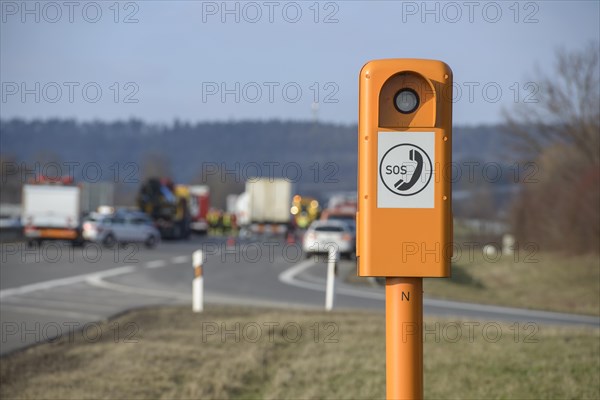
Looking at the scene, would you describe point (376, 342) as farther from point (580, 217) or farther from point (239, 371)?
point (580, 217)

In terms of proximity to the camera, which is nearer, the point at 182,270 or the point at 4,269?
the point at 4,269

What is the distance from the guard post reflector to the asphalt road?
7611 millimetres

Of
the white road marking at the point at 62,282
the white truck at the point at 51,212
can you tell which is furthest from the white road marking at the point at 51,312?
the white truck at the point at 51,212

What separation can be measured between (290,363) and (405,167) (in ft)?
19.7

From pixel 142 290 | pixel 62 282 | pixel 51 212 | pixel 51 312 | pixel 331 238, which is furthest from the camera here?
pixel 51 212

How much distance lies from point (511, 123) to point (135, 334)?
50.8 metres

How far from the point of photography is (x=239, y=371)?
28.9 ft

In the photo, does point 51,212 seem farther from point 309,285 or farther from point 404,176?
point 404,176

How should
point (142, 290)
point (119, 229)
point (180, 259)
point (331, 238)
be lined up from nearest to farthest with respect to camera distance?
point (142, 290)
point (180, 259)
point (331, 238)
point (119, 229)

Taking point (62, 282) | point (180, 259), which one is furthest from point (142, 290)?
point (180, 259)

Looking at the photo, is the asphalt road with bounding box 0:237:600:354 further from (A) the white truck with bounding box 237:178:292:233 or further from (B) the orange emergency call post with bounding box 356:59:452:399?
(A) the white truck with bounding box 237:178:292:233

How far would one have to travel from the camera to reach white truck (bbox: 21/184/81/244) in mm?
42219

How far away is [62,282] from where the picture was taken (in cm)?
2266

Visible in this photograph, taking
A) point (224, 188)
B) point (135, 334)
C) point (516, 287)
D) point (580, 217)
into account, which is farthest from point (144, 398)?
point (224, 188)
